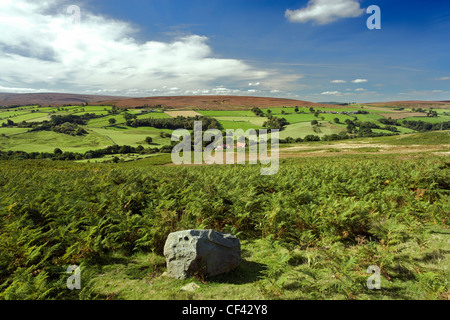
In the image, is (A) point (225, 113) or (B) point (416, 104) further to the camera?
(B) point (416, 104)

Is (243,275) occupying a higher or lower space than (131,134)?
lower

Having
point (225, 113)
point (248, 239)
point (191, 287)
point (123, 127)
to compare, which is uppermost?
point (225, 113)

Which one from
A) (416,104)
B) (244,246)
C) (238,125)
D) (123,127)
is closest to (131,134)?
(123,127)

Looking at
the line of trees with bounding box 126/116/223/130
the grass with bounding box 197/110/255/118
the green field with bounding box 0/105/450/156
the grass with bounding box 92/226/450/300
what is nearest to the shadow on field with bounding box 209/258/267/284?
the grass with bounding box 92/226/450/300

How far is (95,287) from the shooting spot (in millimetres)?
5363

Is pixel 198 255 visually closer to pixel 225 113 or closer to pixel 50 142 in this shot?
pixel 50 142

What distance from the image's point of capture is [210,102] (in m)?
140

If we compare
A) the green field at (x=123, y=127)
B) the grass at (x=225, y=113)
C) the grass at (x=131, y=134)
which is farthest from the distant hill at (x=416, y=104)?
the grass at (x=131, y=134)

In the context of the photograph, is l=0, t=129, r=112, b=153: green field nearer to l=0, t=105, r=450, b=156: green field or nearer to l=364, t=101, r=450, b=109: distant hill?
l=0, t=105, r=450, b=156: green field

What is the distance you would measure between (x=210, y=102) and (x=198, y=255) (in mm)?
140384

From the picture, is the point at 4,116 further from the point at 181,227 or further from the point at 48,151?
the point at 181,227

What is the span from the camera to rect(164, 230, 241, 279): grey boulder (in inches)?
222

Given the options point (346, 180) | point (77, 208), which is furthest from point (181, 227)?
point (346, 180)
